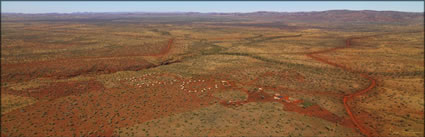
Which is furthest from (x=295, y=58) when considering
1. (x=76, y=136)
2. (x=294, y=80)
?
(x=76, y=136)

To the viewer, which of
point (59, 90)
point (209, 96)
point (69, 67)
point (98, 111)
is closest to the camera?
point (98, 111)

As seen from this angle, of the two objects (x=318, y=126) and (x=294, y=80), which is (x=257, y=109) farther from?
(x=294, y=80)

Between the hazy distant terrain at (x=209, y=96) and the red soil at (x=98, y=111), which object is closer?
the red soil at (x=98, y=111)

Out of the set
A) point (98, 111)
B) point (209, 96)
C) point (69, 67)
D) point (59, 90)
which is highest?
point (69, 67)

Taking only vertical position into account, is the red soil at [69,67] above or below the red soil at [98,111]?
above

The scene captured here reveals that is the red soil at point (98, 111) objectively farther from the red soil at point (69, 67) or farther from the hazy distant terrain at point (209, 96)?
the red soil at point (69, 67)

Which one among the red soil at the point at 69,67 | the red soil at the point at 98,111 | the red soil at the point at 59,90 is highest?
the red soil at the point at 69,67

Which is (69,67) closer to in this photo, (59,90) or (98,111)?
(59,90)

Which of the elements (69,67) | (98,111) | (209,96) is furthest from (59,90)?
(209,96)

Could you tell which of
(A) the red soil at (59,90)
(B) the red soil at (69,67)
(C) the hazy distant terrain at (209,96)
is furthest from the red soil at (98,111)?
(B) the red soil at (69,67)

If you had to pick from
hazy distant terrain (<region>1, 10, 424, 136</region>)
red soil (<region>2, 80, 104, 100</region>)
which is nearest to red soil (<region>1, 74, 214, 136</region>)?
hazy distant terrain (<region>1, 10, 424, 136</region>)

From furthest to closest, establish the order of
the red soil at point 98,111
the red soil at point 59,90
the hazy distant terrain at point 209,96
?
the red soil at point 59,90 < the hazy distant terrain at point 209,96 < the red soil at point 98,111
